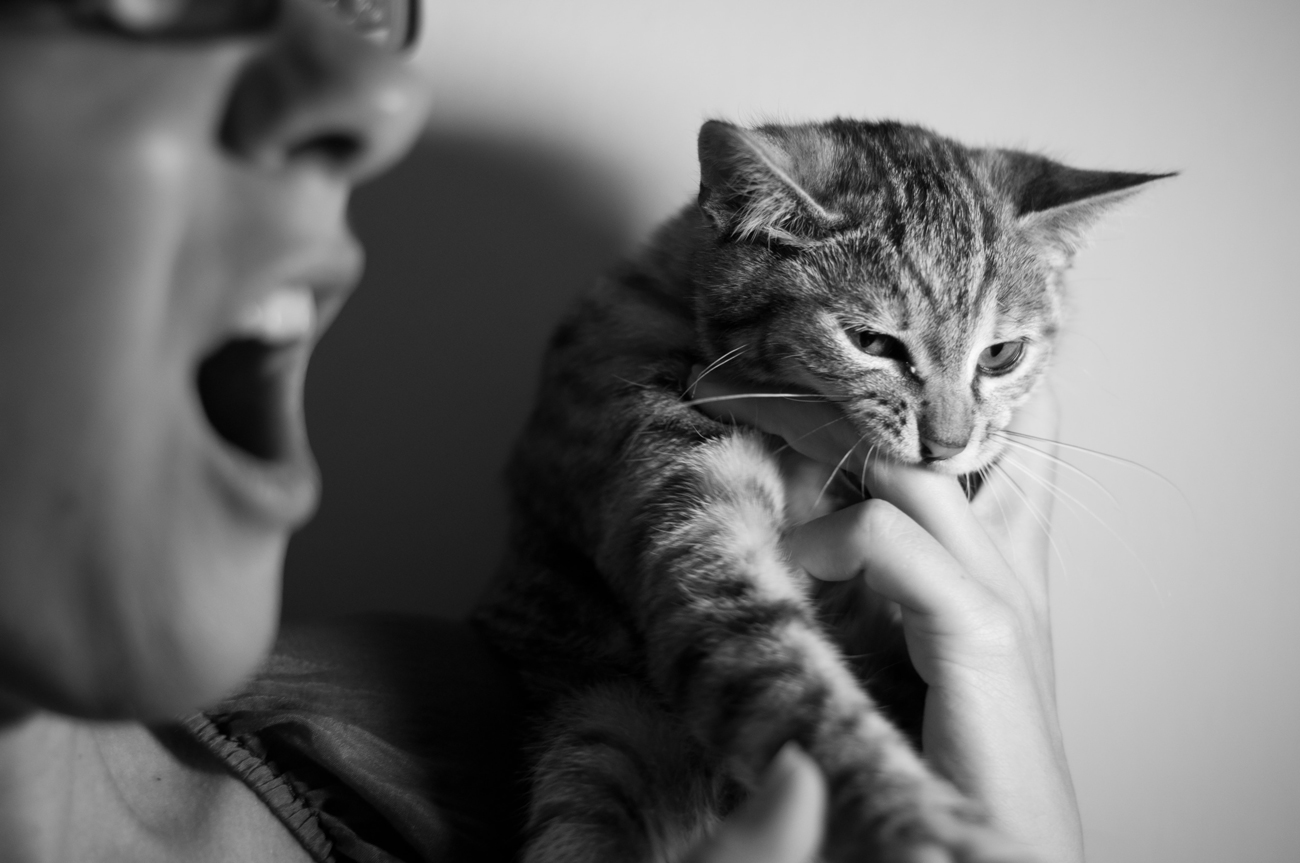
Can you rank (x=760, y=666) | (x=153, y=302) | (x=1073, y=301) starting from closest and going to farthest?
(x=153, y=302), (x=760, y=666), (x=1073, y=301)

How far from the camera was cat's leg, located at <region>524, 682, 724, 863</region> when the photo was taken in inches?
32.0

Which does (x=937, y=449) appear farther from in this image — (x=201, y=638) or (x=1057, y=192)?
(x=201, y=638)

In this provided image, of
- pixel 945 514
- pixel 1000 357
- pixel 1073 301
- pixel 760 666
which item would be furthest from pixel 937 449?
pixel 1073 301

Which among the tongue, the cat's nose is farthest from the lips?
the cat's nose

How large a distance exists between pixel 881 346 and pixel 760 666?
1.27 ft

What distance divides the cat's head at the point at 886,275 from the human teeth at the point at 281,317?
541 millimetres

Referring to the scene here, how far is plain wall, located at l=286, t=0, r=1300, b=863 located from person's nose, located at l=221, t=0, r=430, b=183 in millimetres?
822

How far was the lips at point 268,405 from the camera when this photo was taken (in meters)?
0.40

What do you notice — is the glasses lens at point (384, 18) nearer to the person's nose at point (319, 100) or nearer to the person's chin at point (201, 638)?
the person's nose at point (319, 100)

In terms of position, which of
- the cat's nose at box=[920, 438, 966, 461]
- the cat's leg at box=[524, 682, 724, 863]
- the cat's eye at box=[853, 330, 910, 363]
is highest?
the cat's eye at box=[853, 330, 910, 363]

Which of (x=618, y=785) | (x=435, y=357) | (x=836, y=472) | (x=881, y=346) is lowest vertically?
(x=618, y=785)

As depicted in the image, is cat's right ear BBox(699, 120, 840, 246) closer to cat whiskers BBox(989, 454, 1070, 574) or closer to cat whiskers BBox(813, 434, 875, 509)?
cat whiskers BBox(813, 434, 875, 509)

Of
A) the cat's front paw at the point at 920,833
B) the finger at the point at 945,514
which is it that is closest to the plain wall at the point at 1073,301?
the finger at the point at 945,514

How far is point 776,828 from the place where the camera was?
0.48m
